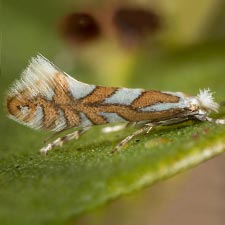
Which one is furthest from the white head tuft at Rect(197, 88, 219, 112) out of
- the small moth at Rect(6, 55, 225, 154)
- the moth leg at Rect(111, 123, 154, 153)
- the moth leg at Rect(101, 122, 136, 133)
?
the moth leg at Rect(101, 122, 136, 133)

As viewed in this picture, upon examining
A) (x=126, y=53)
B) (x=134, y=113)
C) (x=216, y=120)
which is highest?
(x=126, y=53)

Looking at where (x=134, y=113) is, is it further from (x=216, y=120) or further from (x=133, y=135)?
(x=216, y=120)

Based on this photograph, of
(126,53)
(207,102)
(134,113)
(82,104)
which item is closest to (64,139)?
(82,104)

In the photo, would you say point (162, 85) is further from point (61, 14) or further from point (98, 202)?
point (98, 202)

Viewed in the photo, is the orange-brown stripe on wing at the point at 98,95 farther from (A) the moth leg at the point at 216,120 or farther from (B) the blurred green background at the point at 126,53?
(A) the moth leg at the point at 216,120

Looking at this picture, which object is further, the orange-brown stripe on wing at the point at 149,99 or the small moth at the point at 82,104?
the orange-brown stripe on wing at the point at 149,99

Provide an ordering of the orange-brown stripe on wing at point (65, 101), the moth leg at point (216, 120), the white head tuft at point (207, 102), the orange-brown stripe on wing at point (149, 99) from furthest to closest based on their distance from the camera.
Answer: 1. the white head tuft at point (207, 102)
2. the orange-brown stripe on wing at point (149, 99)
3. the orange-brown stripe on wing at point (65, 101)
4. the moth leg at point (216, 120)

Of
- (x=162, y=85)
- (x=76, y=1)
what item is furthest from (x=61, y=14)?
(x=162, y=85)

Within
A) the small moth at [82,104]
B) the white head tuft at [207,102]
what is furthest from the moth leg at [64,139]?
the white head tuft at [207,102]
